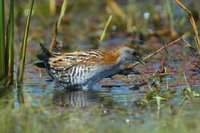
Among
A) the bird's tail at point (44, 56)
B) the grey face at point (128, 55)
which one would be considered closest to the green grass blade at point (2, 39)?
the bird's tail at point (44, 56)

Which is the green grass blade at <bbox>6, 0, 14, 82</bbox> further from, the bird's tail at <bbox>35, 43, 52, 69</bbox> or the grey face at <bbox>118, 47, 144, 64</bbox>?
the grey face at <bbox>118, 47, 144, 64</bbox>

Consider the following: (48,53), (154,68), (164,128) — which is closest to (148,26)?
(154,68)

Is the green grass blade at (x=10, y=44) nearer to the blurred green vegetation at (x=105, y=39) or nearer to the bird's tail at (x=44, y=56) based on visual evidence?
the blurred green vegetation at (x=105, y=39)

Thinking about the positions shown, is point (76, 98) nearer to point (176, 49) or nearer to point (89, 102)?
point (89, 102)

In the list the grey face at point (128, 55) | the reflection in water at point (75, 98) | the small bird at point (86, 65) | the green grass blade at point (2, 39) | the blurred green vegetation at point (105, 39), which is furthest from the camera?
the grey face at point (128, 55)

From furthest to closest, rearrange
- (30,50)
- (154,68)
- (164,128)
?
(30,50)
(154,68)
(164,128)

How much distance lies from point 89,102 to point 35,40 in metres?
5.81

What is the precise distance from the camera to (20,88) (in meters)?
8.59

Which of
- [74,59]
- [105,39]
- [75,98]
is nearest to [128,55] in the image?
[74,59]

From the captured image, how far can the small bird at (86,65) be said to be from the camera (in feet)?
28.0

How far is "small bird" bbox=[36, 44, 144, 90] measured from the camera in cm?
855

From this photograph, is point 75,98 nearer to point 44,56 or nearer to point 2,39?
point 44,56

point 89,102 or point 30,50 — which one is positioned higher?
point 30,50

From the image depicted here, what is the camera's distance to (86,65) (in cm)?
856
